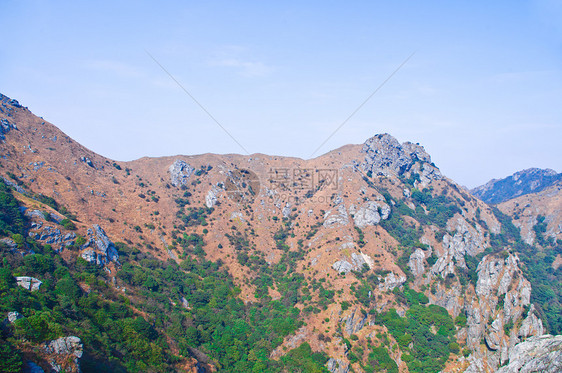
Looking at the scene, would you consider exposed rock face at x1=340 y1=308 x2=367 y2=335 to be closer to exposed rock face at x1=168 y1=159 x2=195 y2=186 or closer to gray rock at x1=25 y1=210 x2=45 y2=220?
gray rock at x1=25 y1=210 x2=45 y2=220

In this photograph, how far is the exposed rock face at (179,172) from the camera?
123625 millimetres

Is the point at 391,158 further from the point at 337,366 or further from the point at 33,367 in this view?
the point at 33,367

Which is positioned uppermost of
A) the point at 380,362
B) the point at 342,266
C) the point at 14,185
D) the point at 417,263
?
the point at 14,185

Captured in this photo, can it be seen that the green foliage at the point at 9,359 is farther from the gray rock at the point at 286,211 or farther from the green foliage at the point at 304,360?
the gray rock at the point at 286,211

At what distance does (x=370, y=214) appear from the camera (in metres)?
113

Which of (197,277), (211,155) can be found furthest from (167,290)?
(211,155)

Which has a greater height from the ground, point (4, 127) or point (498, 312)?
point (4, 127)

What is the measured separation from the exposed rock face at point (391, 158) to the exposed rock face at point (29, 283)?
122 meters

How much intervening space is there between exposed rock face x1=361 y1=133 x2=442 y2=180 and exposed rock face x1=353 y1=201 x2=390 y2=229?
2944 cm

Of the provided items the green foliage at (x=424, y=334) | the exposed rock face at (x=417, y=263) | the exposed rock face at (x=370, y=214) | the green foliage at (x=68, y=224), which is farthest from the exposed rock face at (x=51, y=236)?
the exposed rock face at (x=417, y=263)

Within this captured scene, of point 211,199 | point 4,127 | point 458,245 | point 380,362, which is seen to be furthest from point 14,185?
point 458,245

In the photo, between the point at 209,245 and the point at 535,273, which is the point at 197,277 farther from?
the point at 535,273

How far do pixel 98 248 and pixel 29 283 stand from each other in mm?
20022

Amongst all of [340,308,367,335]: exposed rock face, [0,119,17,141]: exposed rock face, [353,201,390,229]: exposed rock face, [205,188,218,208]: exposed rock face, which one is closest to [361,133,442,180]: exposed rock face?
[353,201,390,229]: exposed rock face
